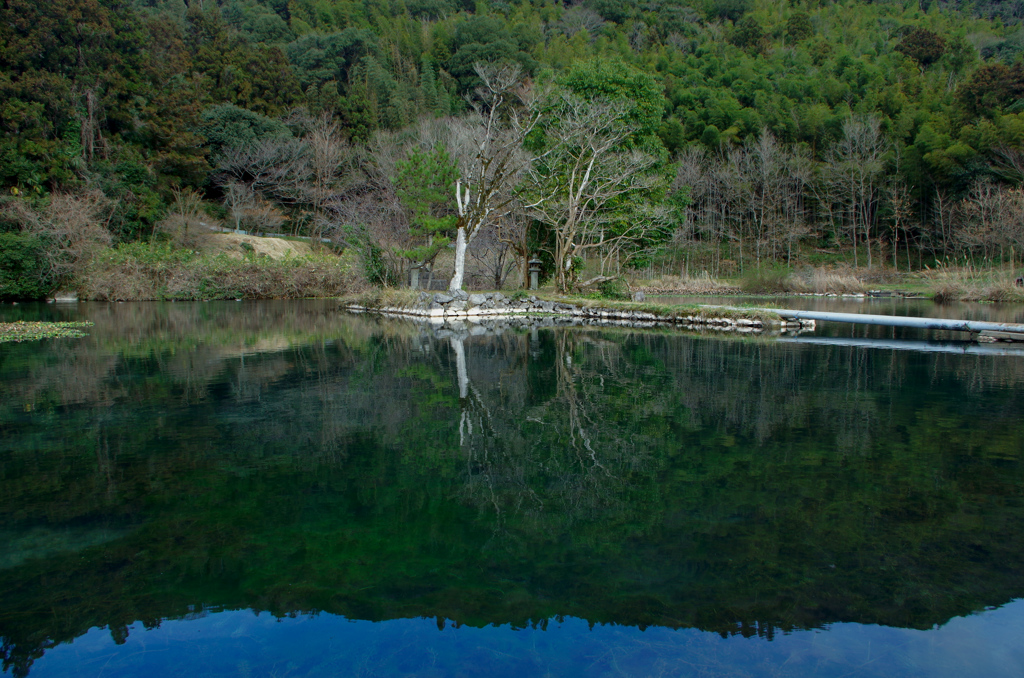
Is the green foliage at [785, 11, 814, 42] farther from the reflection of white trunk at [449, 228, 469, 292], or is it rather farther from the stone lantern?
the reflection of white trunk at [449, 228, 469, 292]

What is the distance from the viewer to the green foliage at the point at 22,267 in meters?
24.7

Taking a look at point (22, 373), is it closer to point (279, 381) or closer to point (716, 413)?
point (279, 381)

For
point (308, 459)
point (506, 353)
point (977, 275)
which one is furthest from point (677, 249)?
point (308, 459)

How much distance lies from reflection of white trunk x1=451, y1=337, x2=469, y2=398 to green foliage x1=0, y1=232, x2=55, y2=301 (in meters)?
22.1

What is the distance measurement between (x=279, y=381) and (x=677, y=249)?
33990 mm

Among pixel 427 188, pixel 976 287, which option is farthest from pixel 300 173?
pixel 976 287

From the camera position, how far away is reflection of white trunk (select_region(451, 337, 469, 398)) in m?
7.48

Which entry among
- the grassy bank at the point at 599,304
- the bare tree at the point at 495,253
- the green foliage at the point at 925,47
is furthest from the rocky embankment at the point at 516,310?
the green foliage at the point at 925,47

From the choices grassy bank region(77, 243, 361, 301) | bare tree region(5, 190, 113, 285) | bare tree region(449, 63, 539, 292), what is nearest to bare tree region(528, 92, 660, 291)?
bare tree region(449, 63, 539, 292)

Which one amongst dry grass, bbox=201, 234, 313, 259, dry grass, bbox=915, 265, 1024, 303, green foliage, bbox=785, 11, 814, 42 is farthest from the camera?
green foliage, bbox=785, 11, 814, 42

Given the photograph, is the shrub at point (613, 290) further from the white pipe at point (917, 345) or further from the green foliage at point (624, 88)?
the white pipe at point (917, 345)

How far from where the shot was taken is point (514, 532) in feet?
11.3

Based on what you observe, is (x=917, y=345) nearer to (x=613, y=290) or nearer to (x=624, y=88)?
(x=613, y=290)

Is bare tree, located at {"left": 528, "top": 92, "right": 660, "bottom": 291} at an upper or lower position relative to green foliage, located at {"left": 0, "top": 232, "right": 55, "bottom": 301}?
upper
